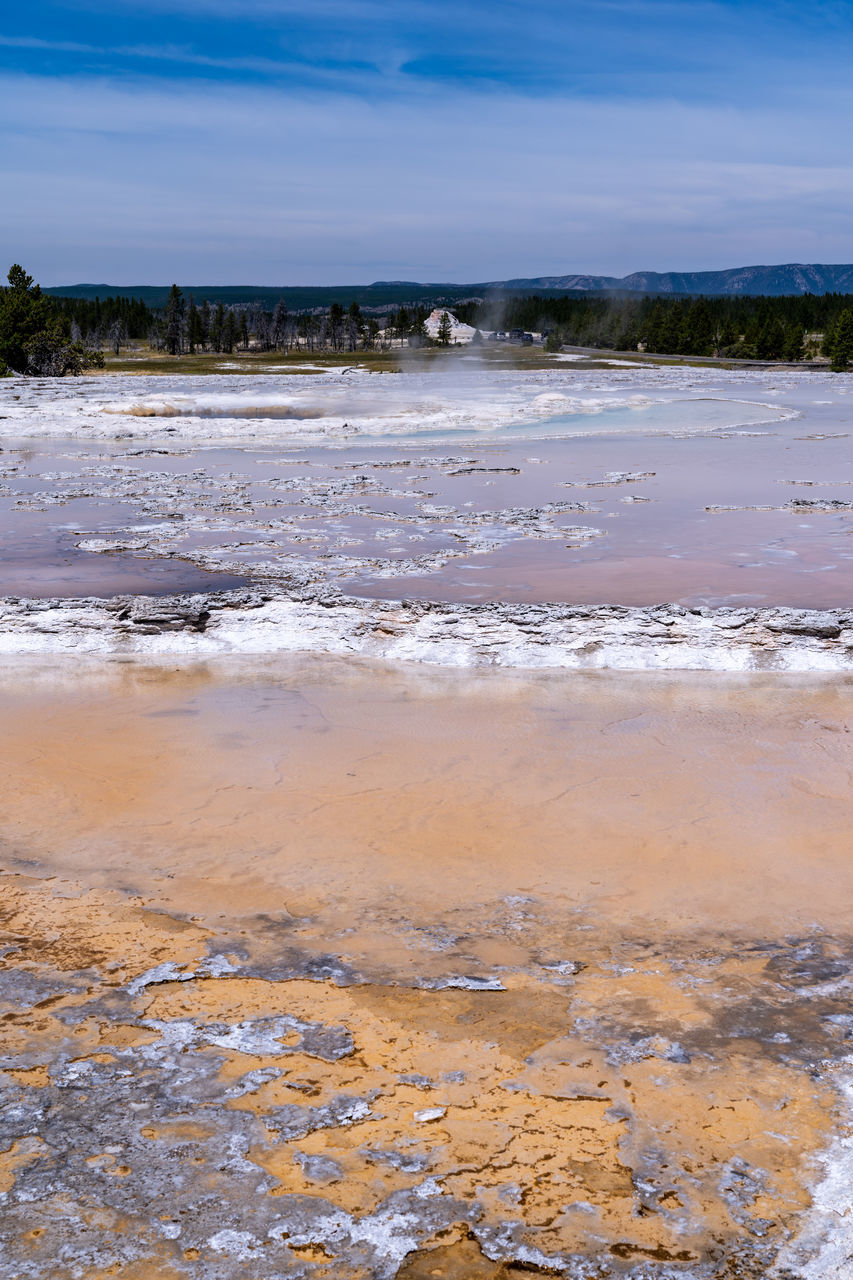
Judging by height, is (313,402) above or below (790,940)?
above

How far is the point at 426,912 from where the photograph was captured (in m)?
3.71

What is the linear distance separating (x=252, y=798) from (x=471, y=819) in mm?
1019

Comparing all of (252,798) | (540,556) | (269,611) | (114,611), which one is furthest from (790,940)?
(540,556)

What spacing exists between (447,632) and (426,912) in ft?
11.4

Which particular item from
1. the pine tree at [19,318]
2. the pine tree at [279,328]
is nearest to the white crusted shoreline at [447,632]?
the pine tree at [19,318]

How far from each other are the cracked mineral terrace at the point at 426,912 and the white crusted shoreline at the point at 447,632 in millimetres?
35

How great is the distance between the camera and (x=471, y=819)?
4.52 metres

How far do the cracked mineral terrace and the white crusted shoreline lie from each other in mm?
35

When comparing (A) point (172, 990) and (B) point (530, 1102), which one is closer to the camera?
(B) point (530, 1102)

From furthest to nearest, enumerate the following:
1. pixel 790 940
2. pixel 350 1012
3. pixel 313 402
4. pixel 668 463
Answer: pixel 313 402
pixel 668 463
pixel 790 940
pixel 350 1012

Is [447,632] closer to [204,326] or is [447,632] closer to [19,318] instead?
[19,318]

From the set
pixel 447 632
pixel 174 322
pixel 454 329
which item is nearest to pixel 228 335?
pixel 174 322

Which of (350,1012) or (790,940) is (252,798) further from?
(790,940)

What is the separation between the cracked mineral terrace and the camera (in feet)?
7.41
